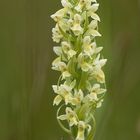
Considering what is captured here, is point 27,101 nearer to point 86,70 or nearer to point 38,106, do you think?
point 38,106

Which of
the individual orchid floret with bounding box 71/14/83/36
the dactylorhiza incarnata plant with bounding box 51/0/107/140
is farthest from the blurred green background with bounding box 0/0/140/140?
the individual orchid floret with bounding box 71/14/83/36

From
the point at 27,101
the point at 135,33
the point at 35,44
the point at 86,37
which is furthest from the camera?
the point at 135,33

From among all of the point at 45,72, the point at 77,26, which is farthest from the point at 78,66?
the point at 45,72

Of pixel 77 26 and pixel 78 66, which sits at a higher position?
pixel 77 26

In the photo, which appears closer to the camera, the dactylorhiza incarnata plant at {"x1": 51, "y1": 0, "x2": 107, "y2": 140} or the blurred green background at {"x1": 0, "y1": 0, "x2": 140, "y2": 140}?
the dactylorhiza incarnata plant at {"x1": 51, "y1": 0, "x2": 107, "y2": 140}

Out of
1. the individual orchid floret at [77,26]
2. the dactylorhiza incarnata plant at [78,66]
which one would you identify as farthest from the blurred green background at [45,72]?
the individual orchid floret at [77,26]

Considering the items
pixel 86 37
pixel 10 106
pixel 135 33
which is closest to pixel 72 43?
pixel 86 37

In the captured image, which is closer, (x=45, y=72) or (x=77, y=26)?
(x=77, y=26)

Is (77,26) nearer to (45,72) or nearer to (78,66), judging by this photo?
(78,66)

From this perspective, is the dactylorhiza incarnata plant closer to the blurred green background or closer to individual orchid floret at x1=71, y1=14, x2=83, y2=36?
individual orchid floret at x1=71, y1=14, x2=83, y2=36
